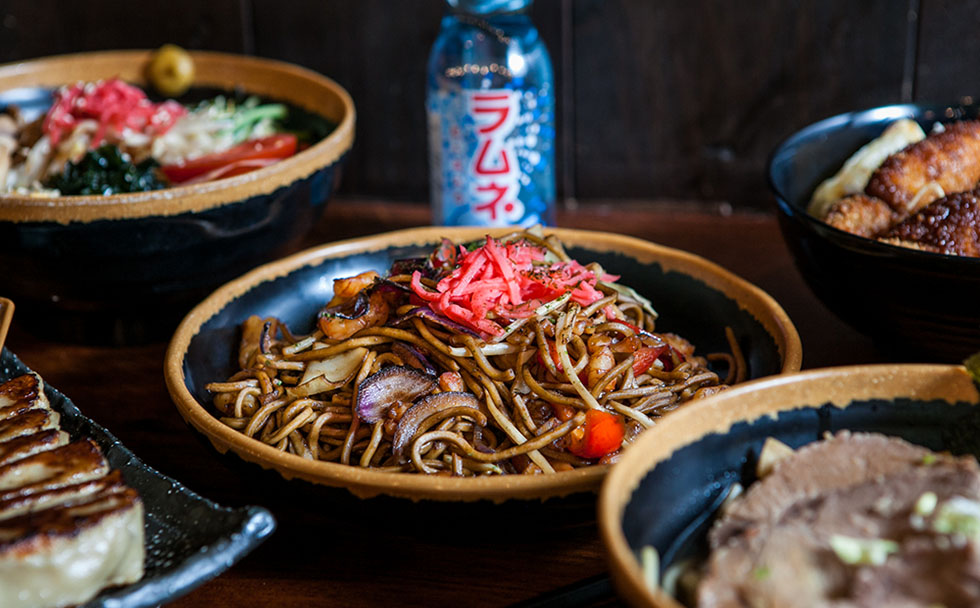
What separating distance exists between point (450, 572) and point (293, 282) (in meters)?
0.72

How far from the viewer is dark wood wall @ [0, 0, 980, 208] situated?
2.60m

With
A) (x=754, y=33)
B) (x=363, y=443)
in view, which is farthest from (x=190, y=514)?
(x=754, y=33)

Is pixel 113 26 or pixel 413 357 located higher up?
pixel 113 26

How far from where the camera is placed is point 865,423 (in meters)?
1.11

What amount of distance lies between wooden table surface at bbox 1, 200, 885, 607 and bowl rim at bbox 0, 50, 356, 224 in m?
0.39

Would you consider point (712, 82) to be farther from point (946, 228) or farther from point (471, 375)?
point (471, 375)

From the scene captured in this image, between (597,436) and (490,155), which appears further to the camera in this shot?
(490,155)

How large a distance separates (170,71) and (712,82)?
5.35 feet

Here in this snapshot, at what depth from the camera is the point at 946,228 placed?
1.63 m

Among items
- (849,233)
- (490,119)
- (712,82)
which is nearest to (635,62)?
(712,82)

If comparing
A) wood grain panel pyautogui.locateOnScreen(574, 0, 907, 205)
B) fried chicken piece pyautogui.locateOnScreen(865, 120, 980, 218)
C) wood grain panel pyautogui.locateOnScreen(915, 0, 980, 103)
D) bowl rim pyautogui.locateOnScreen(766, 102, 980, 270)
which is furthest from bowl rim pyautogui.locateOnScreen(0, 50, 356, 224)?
wood grain panel pyautogui.locateOnScreen(915, 0, 980, 103)

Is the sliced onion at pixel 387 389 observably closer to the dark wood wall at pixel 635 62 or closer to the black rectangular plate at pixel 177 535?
the black rectangular plate at pixel 177 535

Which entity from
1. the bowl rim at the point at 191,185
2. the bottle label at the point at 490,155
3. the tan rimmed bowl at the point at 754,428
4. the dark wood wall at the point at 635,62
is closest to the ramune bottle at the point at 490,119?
the bottle label at the point at 490,155

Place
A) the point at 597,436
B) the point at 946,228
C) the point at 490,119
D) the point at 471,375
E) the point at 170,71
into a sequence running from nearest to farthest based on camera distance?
the point at 597,436 → the point at 471,375 → the point at 946,228 → the point at 490,119 → the point at 170,71
